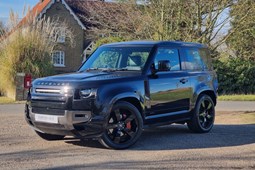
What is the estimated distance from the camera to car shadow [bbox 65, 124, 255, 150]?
7883 millimetres

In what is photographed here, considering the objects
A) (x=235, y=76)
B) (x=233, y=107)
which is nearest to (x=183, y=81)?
(x=233, y=107)

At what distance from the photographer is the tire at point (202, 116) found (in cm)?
915

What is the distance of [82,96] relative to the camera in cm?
700

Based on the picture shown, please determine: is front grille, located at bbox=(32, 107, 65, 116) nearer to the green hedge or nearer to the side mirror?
the side mirror

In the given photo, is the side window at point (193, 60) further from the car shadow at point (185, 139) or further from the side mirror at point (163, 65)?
the car shadow at point (185, 139)

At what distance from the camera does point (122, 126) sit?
24.5 ft

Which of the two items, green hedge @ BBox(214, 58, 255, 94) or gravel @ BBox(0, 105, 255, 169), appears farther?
green hedge @ BBox(214, 58, 255, 94)

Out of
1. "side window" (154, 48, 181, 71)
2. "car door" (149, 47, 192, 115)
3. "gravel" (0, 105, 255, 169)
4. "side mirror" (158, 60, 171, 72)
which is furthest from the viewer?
"side window" (154, 48, 181, 71)

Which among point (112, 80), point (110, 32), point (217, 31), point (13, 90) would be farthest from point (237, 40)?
point (112, 80)

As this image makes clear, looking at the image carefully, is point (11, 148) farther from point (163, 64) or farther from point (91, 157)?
point (163, 64)

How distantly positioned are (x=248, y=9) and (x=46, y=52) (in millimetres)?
10295

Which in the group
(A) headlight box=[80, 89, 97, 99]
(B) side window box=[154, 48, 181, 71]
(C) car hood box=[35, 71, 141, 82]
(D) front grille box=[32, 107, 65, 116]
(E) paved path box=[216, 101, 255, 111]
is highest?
(B) side window box=[154, 48, 181, 71]

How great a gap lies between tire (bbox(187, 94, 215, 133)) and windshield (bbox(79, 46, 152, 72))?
180 centimetres

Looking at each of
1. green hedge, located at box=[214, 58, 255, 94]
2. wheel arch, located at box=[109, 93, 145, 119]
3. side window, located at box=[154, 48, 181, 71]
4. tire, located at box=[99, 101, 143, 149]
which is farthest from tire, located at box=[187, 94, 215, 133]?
green hedge, located at box=[214, 58, 255, 94]
